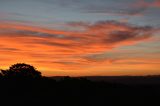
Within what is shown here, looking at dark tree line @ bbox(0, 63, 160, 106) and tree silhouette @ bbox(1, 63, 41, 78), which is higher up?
tree silhouette @ bbox(1, 63, 41, 78)

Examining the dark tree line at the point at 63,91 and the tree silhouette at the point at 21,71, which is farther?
the tree silhouette at the point at 21,71

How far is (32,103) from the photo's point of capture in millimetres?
40062

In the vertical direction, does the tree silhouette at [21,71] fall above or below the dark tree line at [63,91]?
above

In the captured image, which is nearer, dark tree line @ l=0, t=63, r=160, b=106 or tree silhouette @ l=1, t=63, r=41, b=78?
dark tree line @ l=0, t=63, r=160, b=106

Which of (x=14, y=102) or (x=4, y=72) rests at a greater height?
(x=4, y=72)

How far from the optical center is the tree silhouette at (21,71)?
4731cm

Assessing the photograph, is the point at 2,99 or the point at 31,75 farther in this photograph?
the point at 31,75

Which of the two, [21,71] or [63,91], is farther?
[21,71]

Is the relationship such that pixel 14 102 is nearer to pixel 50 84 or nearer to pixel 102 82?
pixel 50 84

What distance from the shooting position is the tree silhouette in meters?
47.3

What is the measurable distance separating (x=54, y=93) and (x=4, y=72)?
324 inches

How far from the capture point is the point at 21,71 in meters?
47.8

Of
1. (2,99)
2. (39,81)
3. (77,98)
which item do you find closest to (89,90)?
(77,98)

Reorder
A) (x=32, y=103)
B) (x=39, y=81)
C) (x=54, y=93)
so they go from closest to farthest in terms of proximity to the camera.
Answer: (x=32, y=103), (x=54, y=93), (x=39, y=81)
